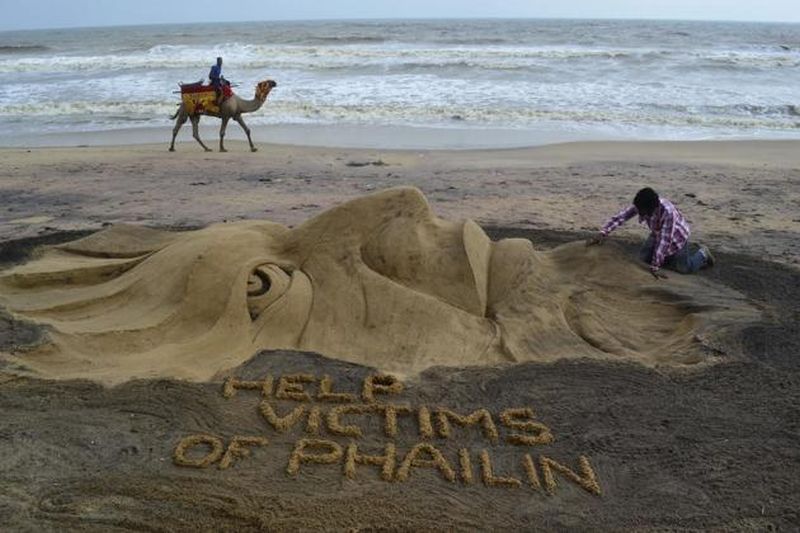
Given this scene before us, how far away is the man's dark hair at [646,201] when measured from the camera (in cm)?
455

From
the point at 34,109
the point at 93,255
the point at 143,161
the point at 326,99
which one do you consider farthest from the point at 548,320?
the point at 34,109

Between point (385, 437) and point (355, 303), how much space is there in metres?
1.17

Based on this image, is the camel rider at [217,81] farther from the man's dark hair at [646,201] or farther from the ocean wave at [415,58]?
the ocean wave at [415,58]

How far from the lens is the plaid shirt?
4.69 metres

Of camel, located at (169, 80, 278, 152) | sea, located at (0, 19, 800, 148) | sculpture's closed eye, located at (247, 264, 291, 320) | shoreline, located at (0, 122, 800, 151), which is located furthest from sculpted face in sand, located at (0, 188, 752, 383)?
sea, located at (0, 19, 800, 148)

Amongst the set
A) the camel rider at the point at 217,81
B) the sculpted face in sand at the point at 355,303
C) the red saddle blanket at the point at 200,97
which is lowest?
the sculpted face in sand at the point at 355,303

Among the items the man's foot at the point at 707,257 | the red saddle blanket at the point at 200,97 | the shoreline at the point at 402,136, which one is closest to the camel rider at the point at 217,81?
the red saddle blanket at the point at 200,97

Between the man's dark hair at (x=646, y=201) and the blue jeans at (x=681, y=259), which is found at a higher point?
the man's dark hair at (x=646, y=201)

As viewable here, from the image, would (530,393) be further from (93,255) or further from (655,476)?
(93,255)

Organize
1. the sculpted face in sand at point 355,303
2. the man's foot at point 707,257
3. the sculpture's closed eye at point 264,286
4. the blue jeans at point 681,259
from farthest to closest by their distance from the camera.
Answer: 1. the man's foot at point 707,257
2. the blue jeans at point 681,259
3. the sculpture's closed eye at point 264,286
4. the sculpted face in sand at point 355,303

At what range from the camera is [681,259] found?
4.94m

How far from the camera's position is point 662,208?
184 inches

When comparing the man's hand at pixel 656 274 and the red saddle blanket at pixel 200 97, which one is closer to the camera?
the man's hand at pixel 656 274

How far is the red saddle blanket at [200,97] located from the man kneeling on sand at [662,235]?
24.2ft
